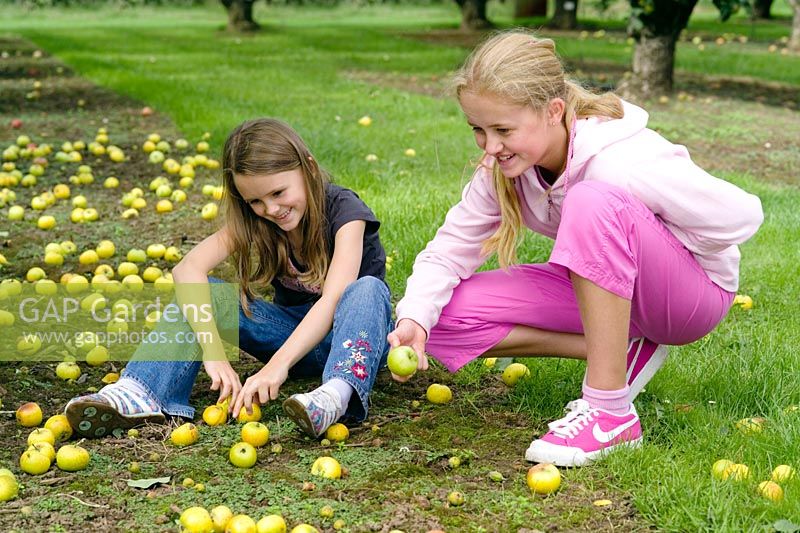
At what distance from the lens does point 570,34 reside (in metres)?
21.7

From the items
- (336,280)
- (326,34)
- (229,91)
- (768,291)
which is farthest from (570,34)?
(336,280)

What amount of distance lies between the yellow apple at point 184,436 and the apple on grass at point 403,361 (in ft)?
2.45

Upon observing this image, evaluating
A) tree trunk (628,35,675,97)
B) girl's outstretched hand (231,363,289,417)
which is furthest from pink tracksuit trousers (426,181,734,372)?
tree trunk (628,35,675,97)

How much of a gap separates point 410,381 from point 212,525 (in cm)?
146

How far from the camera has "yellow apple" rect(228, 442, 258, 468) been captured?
10.7ft

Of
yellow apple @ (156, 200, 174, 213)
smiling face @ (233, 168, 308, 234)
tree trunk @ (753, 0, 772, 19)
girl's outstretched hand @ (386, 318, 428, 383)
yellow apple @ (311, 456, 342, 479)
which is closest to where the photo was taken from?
yellow apple @ (311, 456, 342, 479)

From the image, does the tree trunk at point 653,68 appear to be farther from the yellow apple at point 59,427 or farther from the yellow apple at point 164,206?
the yellow apple at point 59,427

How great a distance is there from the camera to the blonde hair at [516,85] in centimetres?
317

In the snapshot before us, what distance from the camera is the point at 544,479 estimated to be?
302 centimetres

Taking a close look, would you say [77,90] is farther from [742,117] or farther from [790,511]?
[790,511]

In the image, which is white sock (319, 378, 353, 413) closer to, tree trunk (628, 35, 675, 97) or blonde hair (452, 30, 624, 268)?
blonde hair (452, 30, 624, 268)

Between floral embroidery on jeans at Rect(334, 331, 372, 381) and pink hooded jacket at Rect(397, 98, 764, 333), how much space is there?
0.16 m

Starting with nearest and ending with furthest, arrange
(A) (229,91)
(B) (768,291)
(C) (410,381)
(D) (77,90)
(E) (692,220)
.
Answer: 1. (E) (692,220)
2. (C) (410,381)
3. (B) (768,291)
4. (A) (229,91)
5. (D) (77,90)

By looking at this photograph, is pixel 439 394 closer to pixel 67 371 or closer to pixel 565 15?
pixel 67 371
